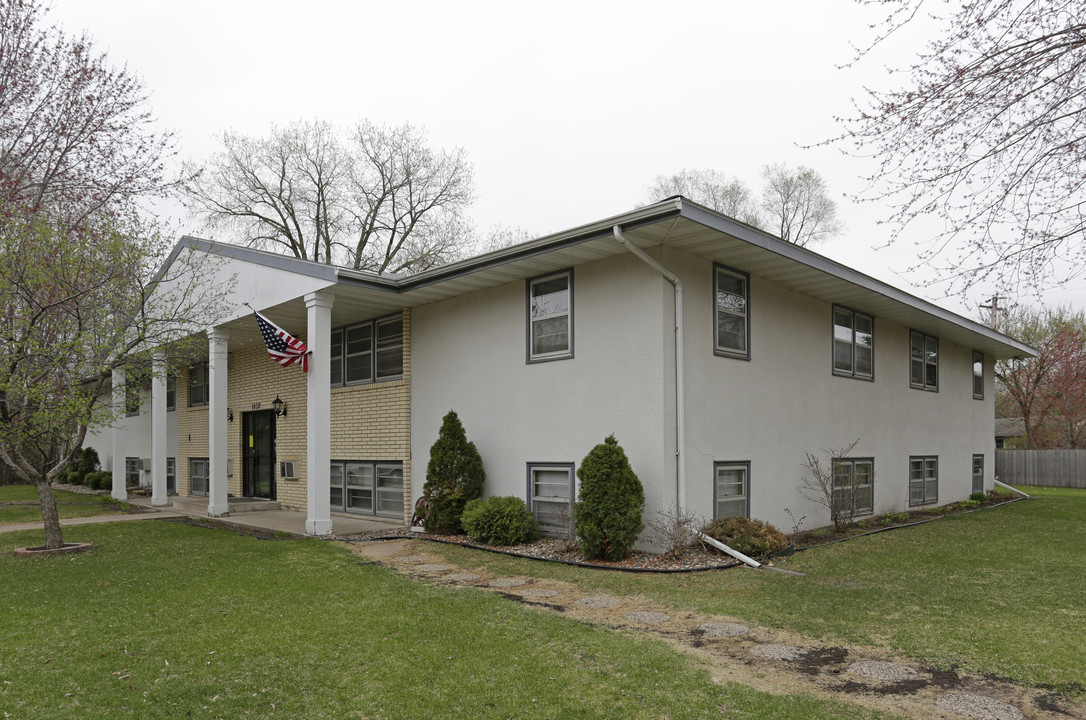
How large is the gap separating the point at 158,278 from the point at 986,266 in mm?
10432

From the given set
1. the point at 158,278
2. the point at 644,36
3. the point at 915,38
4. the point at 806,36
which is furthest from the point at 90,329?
the point at 915,38

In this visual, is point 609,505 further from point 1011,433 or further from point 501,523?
point 1011,433

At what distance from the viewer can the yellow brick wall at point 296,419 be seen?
12.4 meters

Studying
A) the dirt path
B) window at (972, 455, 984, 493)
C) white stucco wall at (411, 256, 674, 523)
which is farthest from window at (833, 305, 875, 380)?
the dirt path

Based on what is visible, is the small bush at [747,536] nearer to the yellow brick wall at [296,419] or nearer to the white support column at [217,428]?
the yellow brick wall at [296,419]

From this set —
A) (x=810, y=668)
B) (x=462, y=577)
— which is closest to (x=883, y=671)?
(x=810, y=668)

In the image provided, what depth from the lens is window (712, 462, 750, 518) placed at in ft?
30.9

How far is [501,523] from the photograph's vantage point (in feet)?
31.9

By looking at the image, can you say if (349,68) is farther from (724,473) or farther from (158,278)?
(724,473)

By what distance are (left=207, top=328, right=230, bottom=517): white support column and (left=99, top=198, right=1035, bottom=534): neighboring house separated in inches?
1.6

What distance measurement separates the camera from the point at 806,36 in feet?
19.2

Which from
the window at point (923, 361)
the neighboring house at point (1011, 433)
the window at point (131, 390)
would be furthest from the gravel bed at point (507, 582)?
the neighboring house at point (1011, 433)

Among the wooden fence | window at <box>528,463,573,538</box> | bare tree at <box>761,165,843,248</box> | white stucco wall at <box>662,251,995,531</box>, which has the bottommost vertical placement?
the wooden fence

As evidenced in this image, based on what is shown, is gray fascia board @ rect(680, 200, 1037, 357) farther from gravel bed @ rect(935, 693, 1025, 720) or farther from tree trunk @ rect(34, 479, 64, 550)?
tree trunk @ rect(34, 479, 64, 550)
